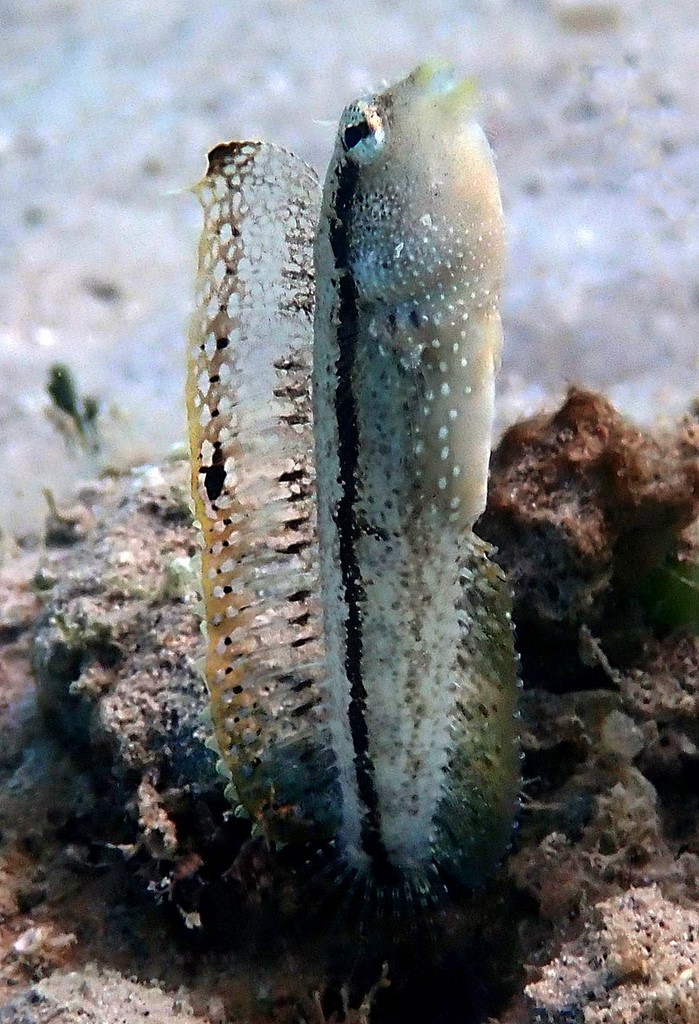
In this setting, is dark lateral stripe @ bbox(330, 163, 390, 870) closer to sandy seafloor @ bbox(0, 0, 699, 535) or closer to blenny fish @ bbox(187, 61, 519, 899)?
blenny fish @ bbox(187, 61, 519, 899)

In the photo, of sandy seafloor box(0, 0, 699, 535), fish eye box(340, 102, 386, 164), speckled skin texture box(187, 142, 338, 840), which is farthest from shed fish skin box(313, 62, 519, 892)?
sandy seafloor box(0, 0, 699, 535)

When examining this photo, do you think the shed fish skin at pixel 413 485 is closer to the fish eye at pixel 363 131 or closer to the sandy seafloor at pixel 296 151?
the fish eye at pixel 363 131

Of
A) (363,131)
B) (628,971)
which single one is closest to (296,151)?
(363,131)

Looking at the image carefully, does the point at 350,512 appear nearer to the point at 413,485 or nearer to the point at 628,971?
the point at 413,485

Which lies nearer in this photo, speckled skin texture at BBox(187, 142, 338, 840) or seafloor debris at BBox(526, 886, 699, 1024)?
seafloor debris at BBox(526, 886, 699, 1024)

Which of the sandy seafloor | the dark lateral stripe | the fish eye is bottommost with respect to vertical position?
the dark lateral stripe

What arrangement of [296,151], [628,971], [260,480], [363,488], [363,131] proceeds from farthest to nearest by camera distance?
[296,151] → [260,480] → [363,488] → [628,971] → [363,131]

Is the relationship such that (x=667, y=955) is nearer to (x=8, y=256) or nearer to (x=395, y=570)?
(x=395, y=570)
